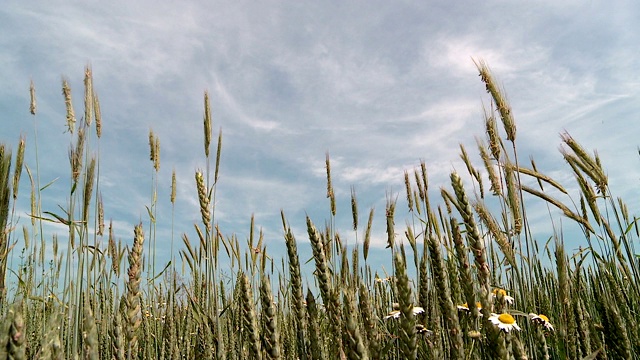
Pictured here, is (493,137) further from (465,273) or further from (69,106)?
(69,106)

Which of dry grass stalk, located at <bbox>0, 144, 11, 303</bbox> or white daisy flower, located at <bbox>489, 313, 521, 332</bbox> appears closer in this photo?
white daisy flower, located at <bbox>489, 313, 521, 332</bbox>

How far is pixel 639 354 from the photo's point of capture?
2.63m

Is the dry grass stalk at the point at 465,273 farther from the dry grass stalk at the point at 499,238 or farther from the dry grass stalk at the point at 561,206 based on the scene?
the dry grass stalk at the point at 561,206

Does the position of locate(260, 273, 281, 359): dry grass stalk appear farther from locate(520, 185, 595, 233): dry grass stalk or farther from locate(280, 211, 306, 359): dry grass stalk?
locate(520, 185, 595, 233): dry grass stalk

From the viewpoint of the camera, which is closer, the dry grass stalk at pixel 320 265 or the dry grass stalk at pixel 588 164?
the dry grass stalk at pixel 320 265

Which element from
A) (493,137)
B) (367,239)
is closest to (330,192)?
(367,239)

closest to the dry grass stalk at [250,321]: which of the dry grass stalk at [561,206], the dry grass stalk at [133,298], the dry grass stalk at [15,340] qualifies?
the dry grass stalk at [133,298]

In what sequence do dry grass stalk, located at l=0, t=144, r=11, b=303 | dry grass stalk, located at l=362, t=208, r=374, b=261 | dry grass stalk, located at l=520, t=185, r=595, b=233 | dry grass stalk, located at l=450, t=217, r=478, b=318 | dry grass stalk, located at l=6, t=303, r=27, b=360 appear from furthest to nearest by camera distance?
dry grass stalk, located at l=362, t=208, r=374, b=261
dry grass stalk, located at l=520, t=185, r=595, b=233
dry grass stalk, located at l=0, t=144, r=11, b=303
dry grass stalk, located at l=450, t=217, r=478, b=318
dry grass stalk, located at l=6, t=303, r=27, b=360

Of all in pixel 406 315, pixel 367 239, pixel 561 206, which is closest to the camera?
pixel 406 315

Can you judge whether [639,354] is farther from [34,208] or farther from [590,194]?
[34,208]

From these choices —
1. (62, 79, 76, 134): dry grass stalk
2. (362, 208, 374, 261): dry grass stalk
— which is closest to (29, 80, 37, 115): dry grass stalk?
(62, 79, 76, 134): dry grass stalk

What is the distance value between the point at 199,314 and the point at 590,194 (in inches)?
96.4

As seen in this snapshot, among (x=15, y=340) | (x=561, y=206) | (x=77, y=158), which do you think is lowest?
(x=15, y=340)

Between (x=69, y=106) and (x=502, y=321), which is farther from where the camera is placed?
(x=69, y=106)
